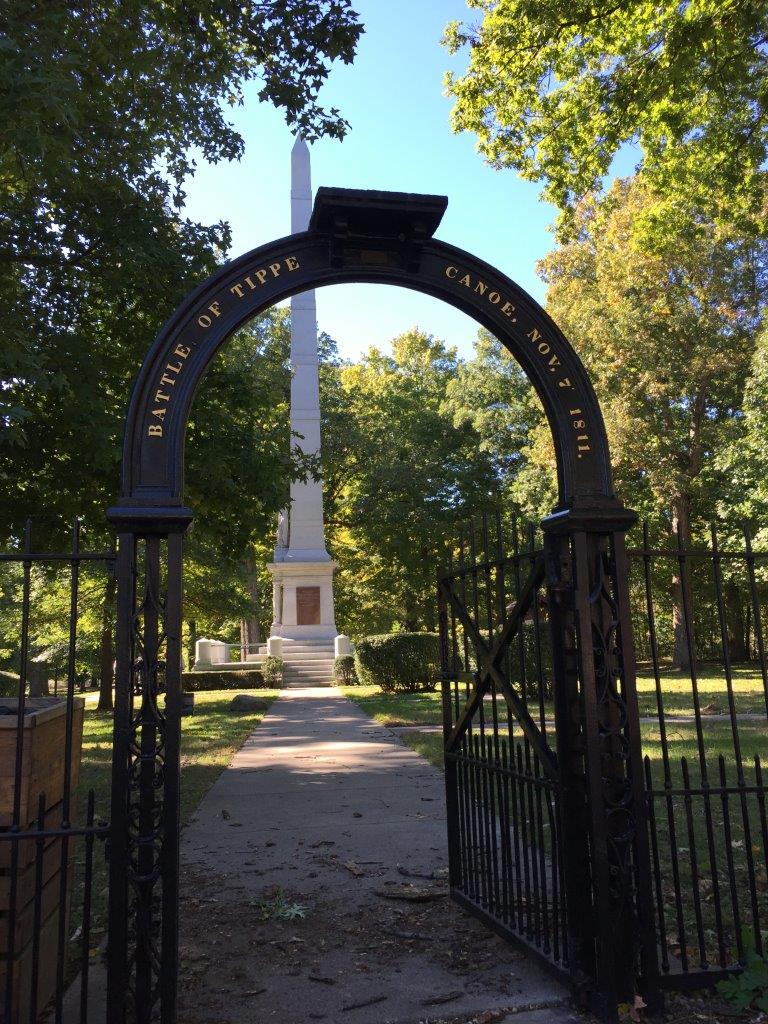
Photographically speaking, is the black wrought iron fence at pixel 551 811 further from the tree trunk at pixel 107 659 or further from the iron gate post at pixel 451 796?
the tree trunk at pixel 107 659

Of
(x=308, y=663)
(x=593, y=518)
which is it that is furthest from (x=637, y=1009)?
(x=308, y=663)

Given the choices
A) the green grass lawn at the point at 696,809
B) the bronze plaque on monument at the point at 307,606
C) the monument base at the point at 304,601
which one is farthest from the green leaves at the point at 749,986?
the bronze plaque on monument at the point at 307,606

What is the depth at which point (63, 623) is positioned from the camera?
84.0ft

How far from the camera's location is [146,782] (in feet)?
12.6

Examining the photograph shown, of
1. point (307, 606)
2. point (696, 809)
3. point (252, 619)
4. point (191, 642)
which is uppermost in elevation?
point (307, 606)

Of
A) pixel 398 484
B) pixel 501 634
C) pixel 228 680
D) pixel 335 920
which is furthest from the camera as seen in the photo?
pixel 398 484

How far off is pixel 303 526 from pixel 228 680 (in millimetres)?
6201

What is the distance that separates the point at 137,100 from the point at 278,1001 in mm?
9776

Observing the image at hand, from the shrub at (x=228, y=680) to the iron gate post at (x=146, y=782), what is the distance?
70.6 feet

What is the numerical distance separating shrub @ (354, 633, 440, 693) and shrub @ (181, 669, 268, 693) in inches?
204

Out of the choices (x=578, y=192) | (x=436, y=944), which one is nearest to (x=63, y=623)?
(x=578, y=192)

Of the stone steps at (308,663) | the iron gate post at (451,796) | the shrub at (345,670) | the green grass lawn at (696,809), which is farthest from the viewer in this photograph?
the stone steps at (308,663)

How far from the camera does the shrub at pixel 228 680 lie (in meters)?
25.1

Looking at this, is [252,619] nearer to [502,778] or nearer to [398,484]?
[398,484]
